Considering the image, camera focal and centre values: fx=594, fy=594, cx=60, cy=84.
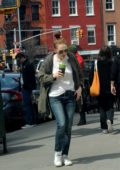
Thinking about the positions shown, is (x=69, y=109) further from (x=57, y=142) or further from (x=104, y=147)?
(x=104, y=147)

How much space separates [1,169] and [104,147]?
2.13 meters

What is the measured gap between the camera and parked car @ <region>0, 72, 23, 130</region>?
46.4 feet

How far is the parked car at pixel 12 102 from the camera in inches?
557

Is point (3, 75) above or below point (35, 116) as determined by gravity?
above

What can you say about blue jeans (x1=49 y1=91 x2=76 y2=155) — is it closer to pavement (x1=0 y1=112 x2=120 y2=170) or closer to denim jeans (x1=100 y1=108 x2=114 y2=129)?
pavement (x1=0 y1=112 x2=120 y2=170)

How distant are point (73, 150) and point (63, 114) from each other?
1.84m

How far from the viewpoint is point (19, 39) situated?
2330 inches

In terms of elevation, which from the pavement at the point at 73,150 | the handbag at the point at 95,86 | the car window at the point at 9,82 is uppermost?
the handbag at the point at 95,86

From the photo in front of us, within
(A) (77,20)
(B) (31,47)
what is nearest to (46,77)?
(B) (31,47)

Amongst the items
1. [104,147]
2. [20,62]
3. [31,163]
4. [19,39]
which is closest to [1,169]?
[31,163]

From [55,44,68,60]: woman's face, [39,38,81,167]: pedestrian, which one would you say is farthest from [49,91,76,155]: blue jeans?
[55,44,68,60]: woman's face

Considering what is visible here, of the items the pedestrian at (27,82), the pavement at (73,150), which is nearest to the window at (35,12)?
the pedestrian at (27,82)

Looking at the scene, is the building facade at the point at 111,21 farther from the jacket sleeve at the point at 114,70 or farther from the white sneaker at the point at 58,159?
the white sneaker at the point at 58,159

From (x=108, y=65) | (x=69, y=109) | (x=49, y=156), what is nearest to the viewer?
(x=69, y=109)
